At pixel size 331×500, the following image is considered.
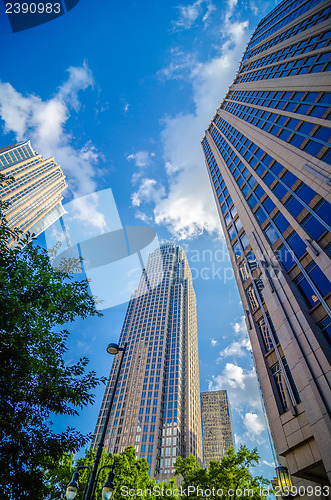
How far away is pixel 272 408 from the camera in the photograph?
15.8m

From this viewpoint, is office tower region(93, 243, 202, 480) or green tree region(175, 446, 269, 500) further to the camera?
office tower region(93, 243, 202, 480)

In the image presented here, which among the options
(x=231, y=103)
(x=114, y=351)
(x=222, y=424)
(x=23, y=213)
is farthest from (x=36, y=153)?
(x=222, y=424)

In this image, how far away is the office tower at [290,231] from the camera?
43.8 feet

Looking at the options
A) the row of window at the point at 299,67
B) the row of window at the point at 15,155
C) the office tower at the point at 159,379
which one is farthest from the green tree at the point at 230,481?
the row of window at the point at 15,155

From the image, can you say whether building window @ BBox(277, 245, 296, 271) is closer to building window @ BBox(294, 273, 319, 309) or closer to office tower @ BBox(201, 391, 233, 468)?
building window @ BBox(294, 273, 319, 309)

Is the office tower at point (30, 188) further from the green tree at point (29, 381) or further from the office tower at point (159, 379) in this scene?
the green tree at point (29, 381)

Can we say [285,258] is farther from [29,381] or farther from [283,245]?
[29,381]

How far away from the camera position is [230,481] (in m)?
17.6

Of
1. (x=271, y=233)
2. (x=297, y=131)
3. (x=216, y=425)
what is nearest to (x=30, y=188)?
(x=297, y=131)

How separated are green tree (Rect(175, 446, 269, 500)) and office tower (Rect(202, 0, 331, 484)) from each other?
5.20 m

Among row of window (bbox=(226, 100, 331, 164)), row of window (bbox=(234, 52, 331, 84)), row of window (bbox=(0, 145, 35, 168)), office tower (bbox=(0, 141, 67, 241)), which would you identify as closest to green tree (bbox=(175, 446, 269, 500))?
row of window (bbox=(226, 100, 331, 164))

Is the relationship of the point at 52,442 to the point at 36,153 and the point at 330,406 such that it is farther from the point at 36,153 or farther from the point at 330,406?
the point at 36,153

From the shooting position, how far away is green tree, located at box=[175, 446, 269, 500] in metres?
17.3

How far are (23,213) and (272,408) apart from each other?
462 feet
